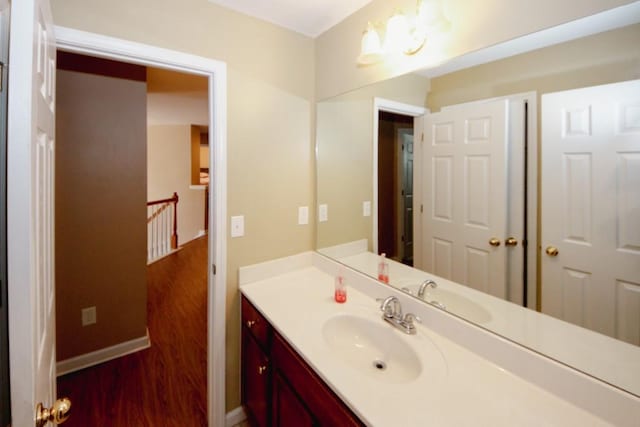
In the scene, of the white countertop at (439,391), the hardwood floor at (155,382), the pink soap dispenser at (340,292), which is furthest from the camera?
the hardwood floor at (155,382)

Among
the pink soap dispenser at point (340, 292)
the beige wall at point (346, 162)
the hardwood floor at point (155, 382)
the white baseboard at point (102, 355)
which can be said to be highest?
the beige wall at point (346, 162)

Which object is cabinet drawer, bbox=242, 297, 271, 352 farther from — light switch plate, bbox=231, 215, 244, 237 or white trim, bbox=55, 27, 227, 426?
light switch plate, bbox=231, 215, 244, 237

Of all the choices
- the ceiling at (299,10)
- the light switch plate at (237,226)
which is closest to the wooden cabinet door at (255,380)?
the light switch plate at (237,226)

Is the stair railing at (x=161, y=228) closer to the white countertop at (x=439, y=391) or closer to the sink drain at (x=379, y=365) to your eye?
the white countertop at (x=439, y=391)

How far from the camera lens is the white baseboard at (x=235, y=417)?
1733 mm

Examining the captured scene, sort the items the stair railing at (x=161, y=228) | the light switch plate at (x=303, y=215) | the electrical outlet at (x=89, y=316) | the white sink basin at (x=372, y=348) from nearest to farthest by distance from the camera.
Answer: the white sink basin at (x=372, y=348) < the light switch plate at (x=303, y=215) < the electrical outlet at (x=89, y=316) < the stair railing at (x=161, y=228)

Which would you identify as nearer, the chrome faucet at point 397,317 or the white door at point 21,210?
the white door at point 21,210

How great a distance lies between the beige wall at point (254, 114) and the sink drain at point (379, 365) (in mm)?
892

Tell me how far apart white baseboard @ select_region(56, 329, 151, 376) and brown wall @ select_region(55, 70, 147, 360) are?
42 mm

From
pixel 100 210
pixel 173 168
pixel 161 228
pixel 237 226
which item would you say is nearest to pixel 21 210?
pixel 237 226

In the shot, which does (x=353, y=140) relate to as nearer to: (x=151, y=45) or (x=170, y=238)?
(x=151, y=45)

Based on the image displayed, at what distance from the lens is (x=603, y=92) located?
2.79 feet

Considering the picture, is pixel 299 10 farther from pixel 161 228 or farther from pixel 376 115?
pixel 161 228

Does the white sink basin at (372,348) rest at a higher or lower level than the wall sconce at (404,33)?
lower
